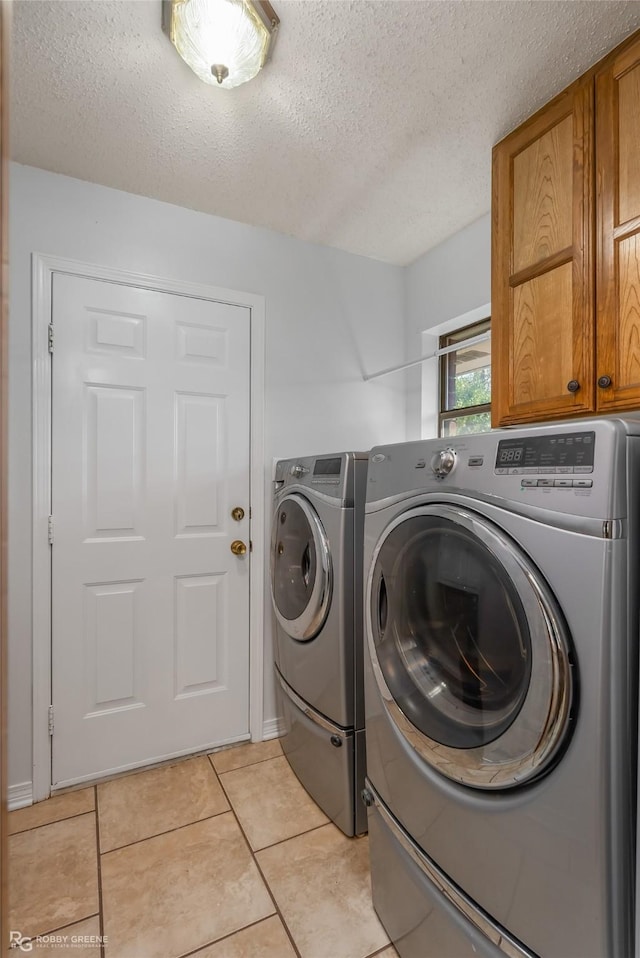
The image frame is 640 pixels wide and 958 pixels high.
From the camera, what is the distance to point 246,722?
2146mm

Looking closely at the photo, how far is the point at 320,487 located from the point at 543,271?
1.01m

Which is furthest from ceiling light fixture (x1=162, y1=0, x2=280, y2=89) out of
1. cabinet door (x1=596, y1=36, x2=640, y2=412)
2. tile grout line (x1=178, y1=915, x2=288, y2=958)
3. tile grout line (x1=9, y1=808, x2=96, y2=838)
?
tile grout line (x1=9, y1=808, x2=96, y2=838)

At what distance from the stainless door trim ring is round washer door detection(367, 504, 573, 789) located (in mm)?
253

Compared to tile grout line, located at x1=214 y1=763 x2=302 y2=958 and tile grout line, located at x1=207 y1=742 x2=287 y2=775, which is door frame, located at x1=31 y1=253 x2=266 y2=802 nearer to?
tile grout line, located at x1=207 y1=742 x2=287 y2=775

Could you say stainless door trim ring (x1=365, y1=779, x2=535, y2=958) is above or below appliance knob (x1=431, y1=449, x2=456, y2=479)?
below

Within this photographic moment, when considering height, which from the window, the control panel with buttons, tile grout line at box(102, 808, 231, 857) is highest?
the window

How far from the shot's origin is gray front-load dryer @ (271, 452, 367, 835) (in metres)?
1.54

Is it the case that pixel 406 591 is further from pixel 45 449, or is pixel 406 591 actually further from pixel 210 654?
pixel 45 449

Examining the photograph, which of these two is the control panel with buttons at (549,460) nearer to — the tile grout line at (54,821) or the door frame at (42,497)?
the door frame at (42,497)

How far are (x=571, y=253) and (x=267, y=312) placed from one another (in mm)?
1334

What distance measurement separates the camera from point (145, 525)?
6.44 feet

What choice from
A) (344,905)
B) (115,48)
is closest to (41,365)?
(115,48)

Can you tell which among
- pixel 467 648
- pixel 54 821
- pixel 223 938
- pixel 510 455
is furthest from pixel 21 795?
pixel 510 455

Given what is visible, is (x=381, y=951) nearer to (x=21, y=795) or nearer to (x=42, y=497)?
(x=21, y=795)
